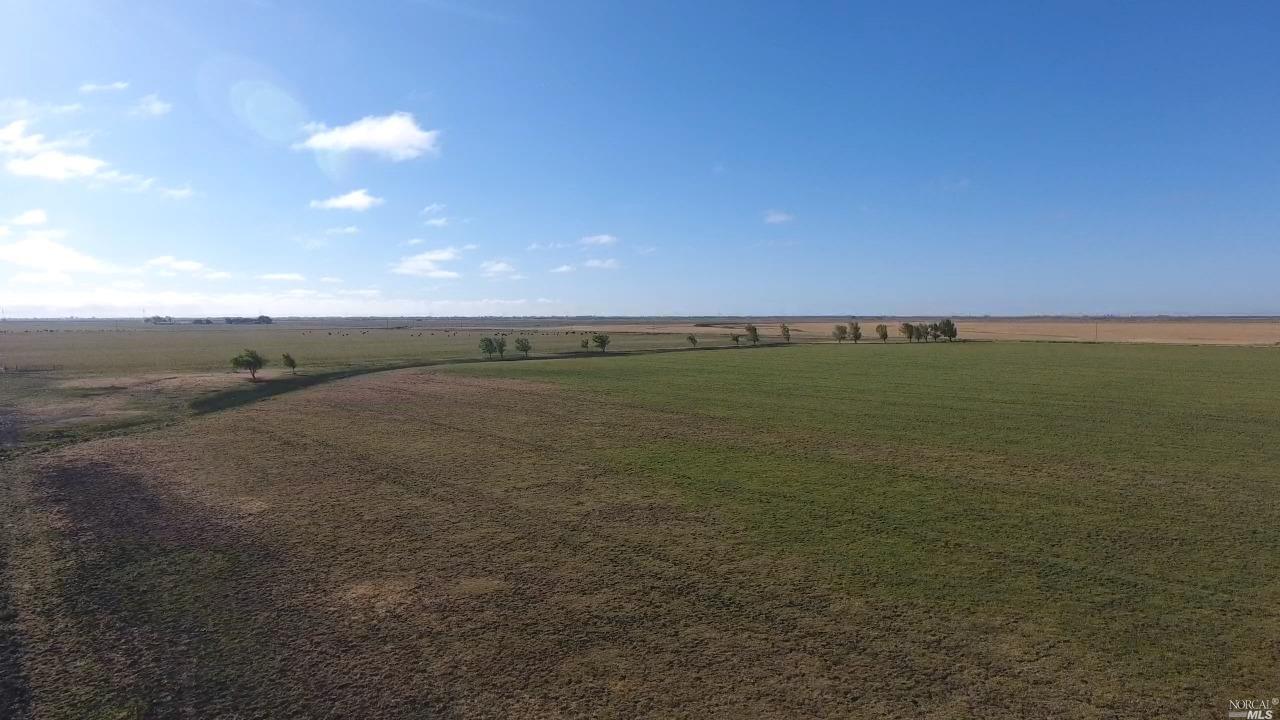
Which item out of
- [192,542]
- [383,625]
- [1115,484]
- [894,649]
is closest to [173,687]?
[383,625]

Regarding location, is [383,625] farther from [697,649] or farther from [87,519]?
[87,519]

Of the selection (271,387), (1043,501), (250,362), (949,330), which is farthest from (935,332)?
(250,362)

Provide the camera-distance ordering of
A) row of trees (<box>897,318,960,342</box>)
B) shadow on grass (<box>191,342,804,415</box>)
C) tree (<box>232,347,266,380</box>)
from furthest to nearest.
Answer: row of trees (<box>897,318,960,342</box>)
tree (<box>232,347,266,380</box>)
shadow on grass (<box>191,342,804,415</box>)

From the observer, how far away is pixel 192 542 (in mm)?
11938

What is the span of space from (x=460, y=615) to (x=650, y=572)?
3128 mm

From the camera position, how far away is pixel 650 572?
10312 mm

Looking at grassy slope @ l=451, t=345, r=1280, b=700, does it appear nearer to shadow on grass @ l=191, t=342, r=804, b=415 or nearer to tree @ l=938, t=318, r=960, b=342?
shadow on grass @ l=191, t=342, r=804, b=415

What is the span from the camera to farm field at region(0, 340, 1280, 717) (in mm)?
7195

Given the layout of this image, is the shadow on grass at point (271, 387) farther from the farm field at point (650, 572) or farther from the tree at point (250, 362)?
the farm field at point (650, 572)

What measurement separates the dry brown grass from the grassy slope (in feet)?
3.04

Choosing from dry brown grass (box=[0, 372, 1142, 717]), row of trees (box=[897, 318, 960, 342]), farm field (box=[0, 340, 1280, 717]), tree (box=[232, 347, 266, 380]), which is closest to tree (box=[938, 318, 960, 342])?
row of trees (box=[897, 318, 960, 342])

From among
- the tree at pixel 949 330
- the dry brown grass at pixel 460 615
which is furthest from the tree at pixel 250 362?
the tree at pixel 949 330

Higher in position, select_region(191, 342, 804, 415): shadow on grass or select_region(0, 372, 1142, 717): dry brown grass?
select_region(191, 342, 804, 415): shadow on grass

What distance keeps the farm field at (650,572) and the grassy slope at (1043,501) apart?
2.9 inches
